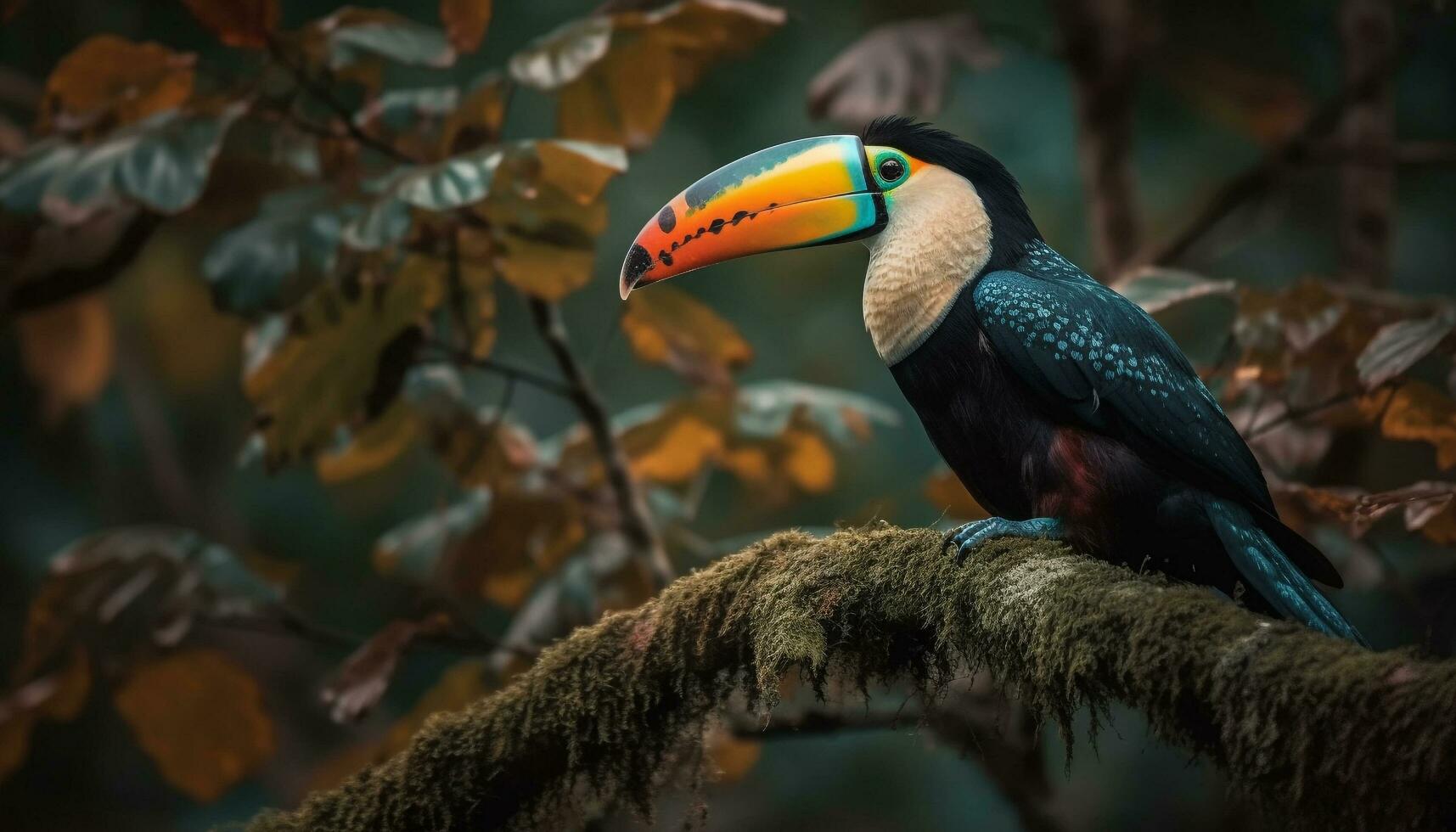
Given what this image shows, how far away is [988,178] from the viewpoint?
7.80 ft

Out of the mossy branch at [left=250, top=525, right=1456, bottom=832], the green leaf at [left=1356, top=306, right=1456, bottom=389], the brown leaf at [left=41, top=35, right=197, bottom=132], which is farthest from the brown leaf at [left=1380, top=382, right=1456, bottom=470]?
the brown leaf at [left=41, top=35, right=197, bottom=132]

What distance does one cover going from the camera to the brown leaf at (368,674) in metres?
2.62

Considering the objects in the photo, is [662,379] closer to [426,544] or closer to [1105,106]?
[1105,106]

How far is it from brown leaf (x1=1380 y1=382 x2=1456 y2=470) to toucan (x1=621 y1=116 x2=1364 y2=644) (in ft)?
1.18

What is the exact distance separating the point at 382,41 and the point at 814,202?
909mm

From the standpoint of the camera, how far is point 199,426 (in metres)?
5.94

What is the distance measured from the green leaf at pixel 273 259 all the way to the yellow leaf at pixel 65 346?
1332 millimetres

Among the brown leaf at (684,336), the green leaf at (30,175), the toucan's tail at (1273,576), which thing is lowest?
the brown leaf at (684,336)

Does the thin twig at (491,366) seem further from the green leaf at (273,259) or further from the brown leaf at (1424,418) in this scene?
the brown leaf at (1424,418)

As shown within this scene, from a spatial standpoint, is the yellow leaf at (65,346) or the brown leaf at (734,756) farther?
the yellow leaf at (65,346)

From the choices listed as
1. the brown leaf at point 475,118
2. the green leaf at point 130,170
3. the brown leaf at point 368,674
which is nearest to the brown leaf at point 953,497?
the brown leaf at point 368,674

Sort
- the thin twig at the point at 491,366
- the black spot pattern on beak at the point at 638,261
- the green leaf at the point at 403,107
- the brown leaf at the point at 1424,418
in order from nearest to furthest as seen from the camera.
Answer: the brown leaf at the point at 1424,418 → the black spot pattern on beak at the point at 638,261 → the green leaf at the point at 403,107 → the thin twig at the point at 491,366

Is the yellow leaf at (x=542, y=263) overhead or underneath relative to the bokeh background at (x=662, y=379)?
overhead

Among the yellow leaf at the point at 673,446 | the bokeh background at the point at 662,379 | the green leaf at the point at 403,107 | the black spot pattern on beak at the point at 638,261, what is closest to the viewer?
the black spot pattern on beak at the point at 638,261
